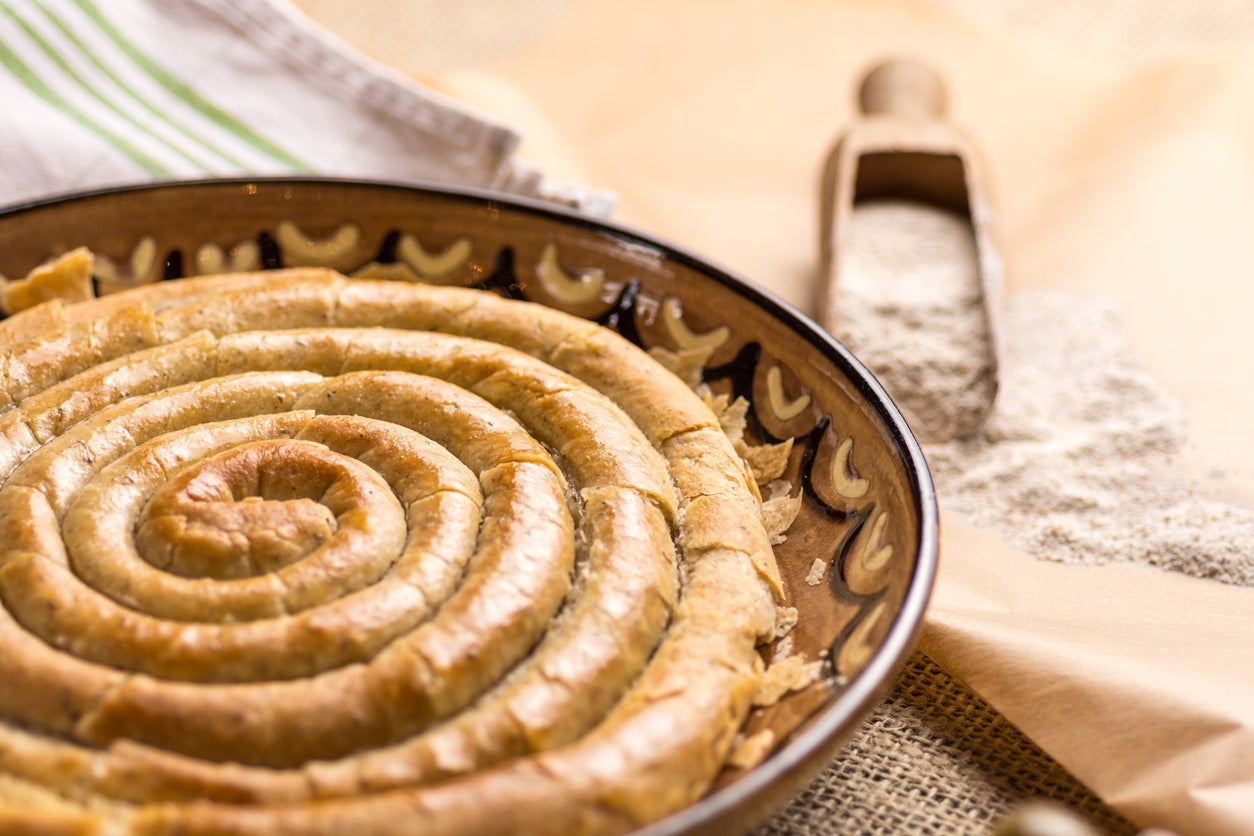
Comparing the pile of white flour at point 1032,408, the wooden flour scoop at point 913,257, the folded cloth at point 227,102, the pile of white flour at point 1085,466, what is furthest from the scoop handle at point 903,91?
the folded cloth at point 227,102

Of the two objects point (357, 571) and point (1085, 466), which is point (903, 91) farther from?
point (357, 571)

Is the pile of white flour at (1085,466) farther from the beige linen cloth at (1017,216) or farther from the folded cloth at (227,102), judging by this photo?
the folded cloth at (227,102)

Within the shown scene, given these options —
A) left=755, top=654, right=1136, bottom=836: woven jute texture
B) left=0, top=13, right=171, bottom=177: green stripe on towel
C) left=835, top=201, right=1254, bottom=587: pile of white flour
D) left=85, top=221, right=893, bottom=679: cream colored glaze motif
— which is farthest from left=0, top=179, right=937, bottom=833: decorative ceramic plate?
left=835, top=201, right=1254, bottom=587: pile of white flour

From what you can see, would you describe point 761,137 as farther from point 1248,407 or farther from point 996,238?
point 1248,407

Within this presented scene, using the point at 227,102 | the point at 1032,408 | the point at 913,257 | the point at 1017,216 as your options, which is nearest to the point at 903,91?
the point at 1017,216

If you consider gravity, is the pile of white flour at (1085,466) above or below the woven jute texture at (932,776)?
above

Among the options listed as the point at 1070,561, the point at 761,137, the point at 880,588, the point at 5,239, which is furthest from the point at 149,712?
the point at 761,137
